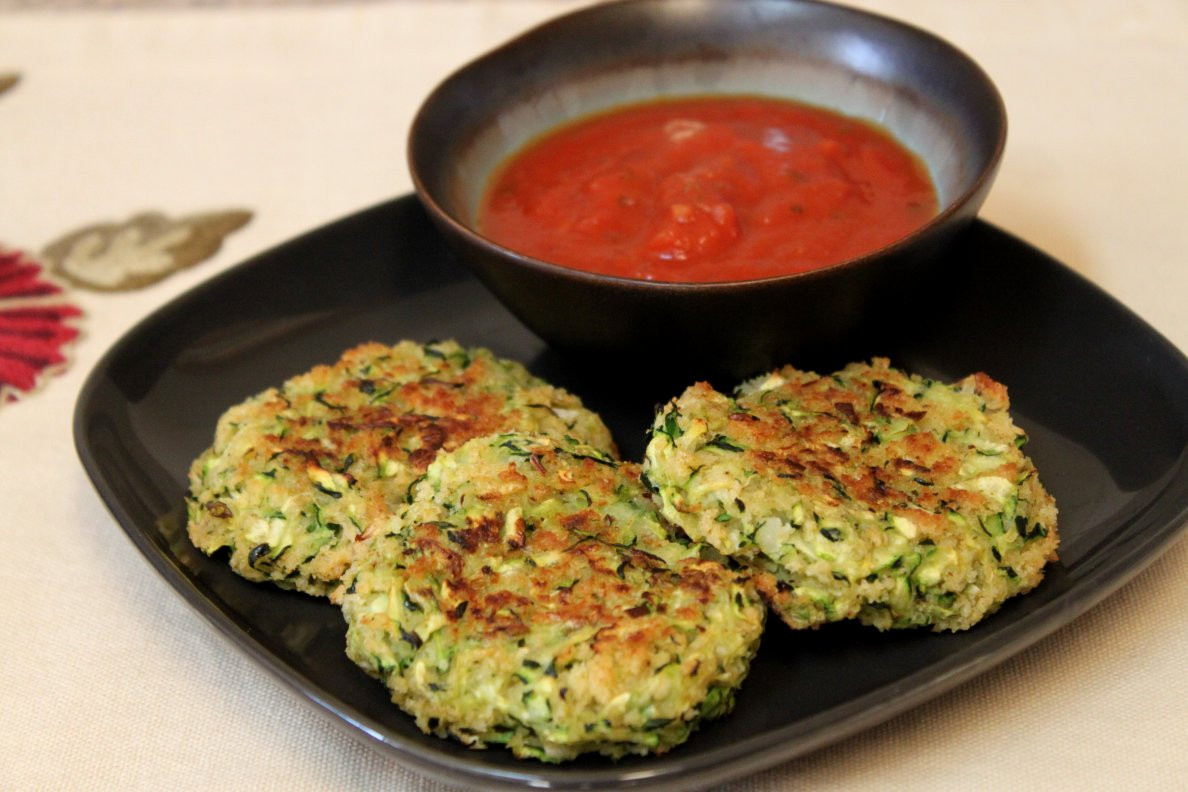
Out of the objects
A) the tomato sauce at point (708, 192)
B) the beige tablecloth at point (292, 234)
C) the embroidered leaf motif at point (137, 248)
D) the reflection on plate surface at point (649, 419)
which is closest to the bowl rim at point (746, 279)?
the tomato sauce at point (708, 192)

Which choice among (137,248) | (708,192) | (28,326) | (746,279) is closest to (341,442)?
(746,279)

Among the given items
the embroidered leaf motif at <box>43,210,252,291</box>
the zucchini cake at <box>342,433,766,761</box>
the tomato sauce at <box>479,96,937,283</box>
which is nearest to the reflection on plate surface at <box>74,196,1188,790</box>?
the zucchini cake at <box>342,433,766,761</box>

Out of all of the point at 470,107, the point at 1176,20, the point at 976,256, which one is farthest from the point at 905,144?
the point at 1176,20

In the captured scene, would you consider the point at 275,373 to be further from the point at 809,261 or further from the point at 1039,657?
the point at 1039,657

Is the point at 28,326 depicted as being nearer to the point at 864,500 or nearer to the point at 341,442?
the point at 341,442

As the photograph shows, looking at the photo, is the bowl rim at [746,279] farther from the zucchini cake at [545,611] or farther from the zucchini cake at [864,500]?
the zucchini cake at [545,611]
